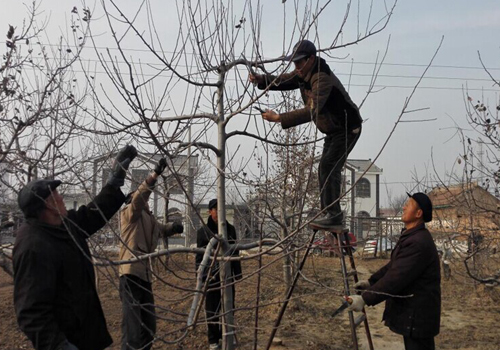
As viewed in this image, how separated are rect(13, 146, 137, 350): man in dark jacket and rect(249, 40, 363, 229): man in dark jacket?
1207mm

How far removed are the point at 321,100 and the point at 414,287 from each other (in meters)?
1.70

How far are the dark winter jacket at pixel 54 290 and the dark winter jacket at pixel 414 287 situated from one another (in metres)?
2.05

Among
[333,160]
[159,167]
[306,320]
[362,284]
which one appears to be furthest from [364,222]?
[159,167]

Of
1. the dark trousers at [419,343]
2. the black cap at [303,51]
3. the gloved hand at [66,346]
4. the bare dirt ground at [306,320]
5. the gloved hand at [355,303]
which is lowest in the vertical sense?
the bare dirt ground at [306,320]

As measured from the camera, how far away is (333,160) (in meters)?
3.99

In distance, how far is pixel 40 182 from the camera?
315 centimetres

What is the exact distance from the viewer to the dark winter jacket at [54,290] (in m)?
2.85

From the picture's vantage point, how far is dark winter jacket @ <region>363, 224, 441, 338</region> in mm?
3914

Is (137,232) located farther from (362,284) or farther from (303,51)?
(303,51)

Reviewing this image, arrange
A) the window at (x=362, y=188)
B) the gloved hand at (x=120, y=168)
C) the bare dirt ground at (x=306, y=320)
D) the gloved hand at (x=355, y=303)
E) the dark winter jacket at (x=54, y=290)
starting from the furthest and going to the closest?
1. the window at (x=362, y=188)
2. the bare dirt ground at (x=306, y=320)
3. the gloved hand at (x=355, y=303)
4. the gloved hand at (x=120, y=168)
5. the dark winter jacket at (x=54, y=290)

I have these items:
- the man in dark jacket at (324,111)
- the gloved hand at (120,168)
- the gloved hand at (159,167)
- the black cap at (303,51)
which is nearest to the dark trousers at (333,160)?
the man in dark jacket at (324,111)

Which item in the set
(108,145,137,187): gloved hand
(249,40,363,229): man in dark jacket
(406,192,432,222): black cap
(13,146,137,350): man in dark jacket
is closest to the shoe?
(249,40,363,229): man in dark jacket

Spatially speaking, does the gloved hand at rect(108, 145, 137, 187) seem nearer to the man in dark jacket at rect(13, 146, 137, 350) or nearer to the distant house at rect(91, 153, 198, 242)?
the distant house at rect(91, 153, 198, 242)

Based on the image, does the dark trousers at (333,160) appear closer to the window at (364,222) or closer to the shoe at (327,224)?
the shoe at (327,224)
